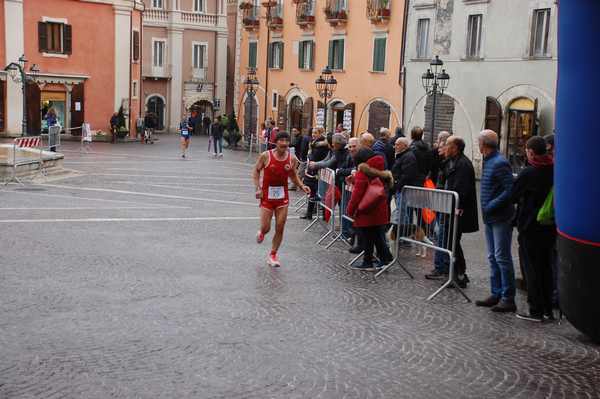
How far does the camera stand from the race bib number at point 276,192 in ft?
37.9

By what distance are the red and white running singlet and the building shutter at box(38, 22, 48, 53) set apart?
36.4 m

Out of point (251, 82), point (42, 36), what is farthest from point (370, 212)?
point (42, 36)

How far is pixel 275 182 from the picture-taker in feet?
37.9

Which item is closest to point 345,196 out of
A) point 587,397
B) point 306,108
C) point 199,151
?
point 587,397

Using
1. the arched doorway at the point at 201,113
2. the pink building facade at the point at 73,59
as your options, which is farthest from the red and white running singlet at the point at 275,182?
the arched doorway at the point at 201,113

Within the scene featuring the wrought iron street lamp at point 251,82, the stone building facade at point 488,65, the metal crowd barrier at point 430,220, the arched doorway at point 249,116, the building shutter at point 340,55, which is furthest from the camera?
the arched doorway at point 249,116

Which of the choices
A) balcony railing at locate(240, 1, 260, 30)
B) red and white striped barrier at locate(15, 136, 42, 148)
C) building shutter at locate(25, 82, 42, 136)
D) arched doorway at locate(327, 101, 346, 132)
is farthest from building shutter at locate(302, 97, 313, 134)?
red and white striped barrier at locate(15, 136, 42, 148)

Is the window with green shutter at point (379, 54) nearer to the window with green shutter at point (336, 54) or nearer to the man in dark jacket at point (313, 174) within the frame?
the window with green shutter at point (336, 54)

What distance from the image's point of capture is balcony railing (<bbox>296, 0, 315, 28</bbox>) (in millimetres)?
44719

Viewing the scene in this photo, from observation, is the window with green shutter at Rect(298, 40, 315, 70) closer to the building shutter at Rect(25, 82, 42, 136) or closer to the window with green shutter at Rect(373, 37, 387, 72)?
the window with green shutter at Rect(373, 37, 387, 72)

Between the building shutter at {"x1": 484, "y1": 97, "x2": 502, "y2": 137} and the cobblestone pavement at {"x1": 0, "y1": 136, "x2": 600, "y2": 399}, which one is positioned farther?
the building shutter at {"x1": 484, "y1": 97, "x2": 502, "y2": 137}

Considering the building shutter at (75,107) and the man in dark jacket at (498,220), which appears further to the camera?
the building shutter at (75,107)

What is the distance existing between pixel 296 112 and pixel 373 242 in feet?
121

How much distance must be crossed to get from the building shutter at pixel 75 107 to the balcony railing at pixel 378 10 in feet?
56.7
